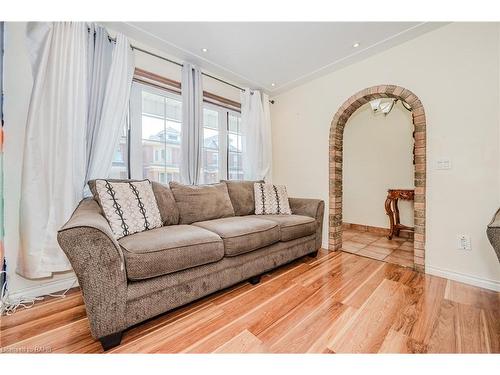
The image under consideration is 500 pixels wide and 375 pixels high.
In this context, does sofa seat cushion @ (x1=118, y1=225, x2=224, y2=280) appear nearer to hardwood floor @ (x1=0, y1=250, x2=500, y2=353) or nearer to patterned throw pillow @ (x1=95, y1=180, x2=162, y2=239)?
patterned throw pillow @ (x1=95, y1=180, x2=162, y2=239)

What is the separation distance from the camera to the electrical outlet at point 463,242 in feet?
6.13

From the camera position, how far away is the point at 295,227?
2.13 meters

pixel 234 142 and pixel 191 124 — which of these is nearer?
pixel 191 124

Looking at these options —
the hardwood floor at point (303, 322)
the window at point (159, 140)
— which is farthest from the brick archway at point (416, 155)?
the window at point (159, 140)

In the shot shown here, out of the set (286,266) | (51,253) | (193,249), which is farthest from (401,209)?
(51,253)

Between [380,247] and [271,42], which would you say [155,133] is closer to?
[271,42]

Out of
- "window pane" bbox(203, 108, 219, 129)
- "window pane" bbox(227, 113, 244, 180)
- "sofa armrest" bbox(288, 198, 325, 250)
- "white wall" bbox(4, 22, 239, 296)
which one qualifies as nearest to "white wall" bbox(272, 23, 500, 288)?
"sofa armrest" bbox(288, 198, 325, 250)

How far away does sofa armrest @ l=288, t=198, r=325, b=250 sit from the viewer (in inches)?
96.4

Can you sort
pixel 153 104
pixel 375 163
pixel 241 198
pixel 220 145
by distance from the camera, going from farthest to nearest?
pixel 375 163, pixel 220 145, pixel 241 198, pixel 153 104

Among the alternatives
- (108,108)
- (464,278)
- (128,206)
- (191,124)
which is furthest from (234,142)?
(464,278)

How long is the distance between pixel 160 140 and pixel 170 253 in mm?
1580

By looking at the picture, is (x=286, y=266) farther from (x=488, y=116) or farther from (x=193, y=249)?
(x=488, y=116)

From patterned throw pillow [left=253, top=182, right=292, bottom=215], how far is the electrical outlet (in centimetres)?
156

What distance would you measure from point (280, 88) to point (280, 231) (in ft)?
7.68
